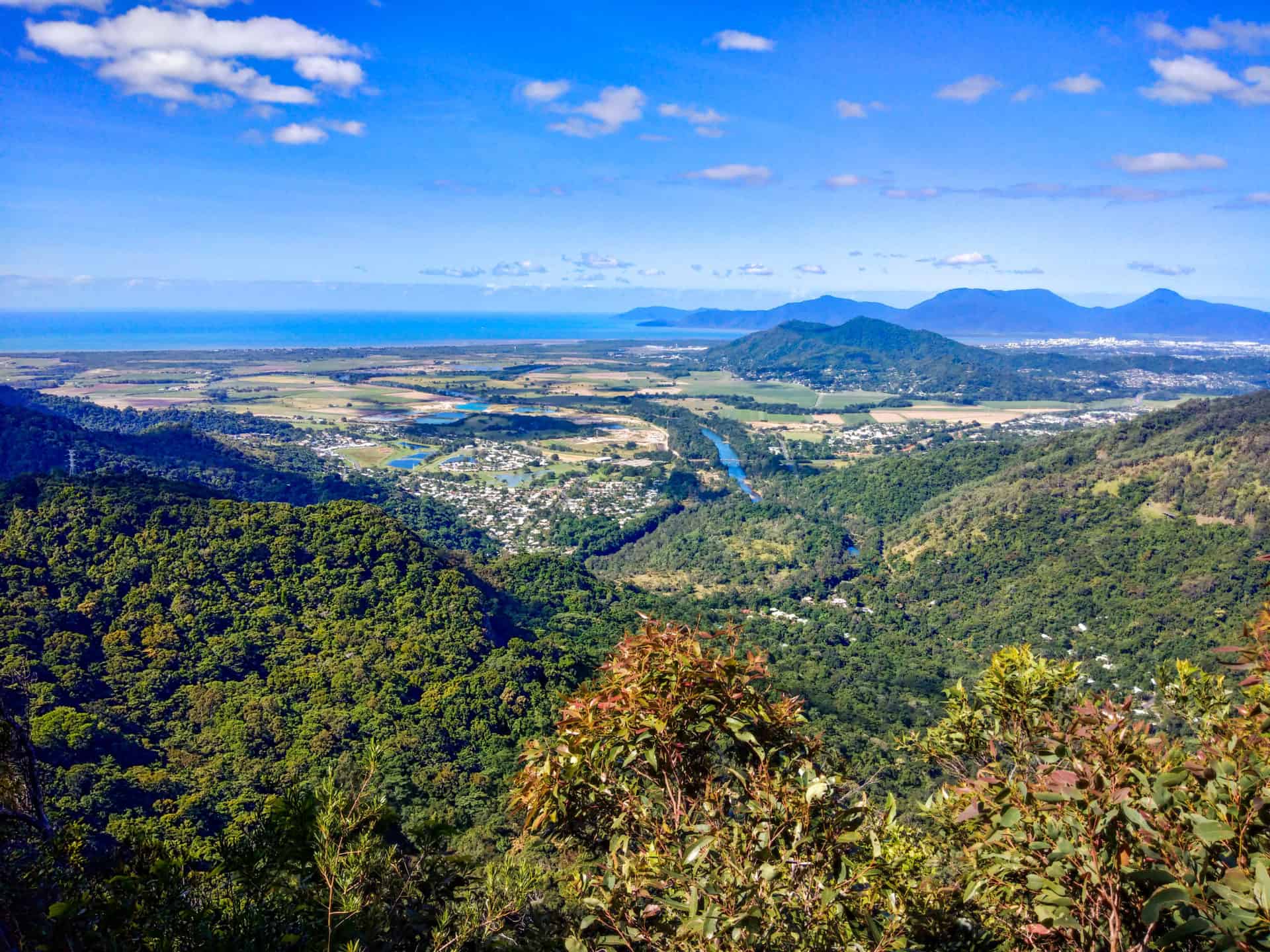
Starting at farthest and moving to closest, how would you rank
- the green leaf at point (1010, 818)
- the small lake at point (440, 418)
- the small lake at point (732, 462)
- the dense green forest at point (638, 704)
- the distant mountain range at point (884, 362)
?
the distant mountain range at point (884, 362) → the small lake at point (440, 418) → the small lake at point (732, 462) → the dense green forest at point (638, 704) → the green leaf at point (1010, 818)

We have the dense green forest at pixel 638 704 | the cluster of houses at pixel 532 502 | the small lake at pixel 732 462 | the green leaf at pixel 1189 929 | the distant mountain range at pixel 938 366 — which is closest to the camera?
the green leaf at pixel 1189 929

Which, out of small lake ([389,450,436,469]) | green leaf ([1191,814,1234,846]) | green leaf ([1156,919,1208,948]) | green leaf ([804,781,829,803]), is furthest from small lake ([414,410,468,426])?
green leaf ([1156,919,1208,948])

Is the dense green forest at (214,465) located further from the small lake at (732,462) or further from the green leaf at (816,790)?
the green leaf at (816,790)

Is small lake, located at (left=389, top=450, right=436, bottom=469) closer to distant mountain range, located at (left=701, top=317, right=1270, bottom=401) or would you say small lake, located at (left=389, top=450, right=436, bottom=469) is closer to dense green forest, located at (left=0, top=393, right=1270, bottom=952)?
dense green forest, located at (left=0, top=393, right=1270, bottom=952)

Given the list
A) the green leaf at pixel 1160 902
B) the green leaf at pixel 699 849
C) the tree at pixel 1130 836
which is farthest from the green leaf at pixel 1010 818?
the green leaf at pixel 699 849

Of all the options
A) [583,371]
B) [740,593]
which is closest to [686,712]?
[740,593]

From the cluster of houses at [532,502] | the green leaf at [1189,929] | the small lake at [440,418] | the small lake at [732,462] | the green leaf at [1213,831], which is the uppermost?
the green leaf at [1213,831]

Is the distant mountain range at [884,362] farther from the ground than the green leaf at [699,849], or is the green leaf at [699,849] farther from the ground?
the distant mountain range at [884,362]

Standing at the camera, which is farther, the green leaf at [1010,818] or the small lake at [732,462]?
the small lake at [732,462]
